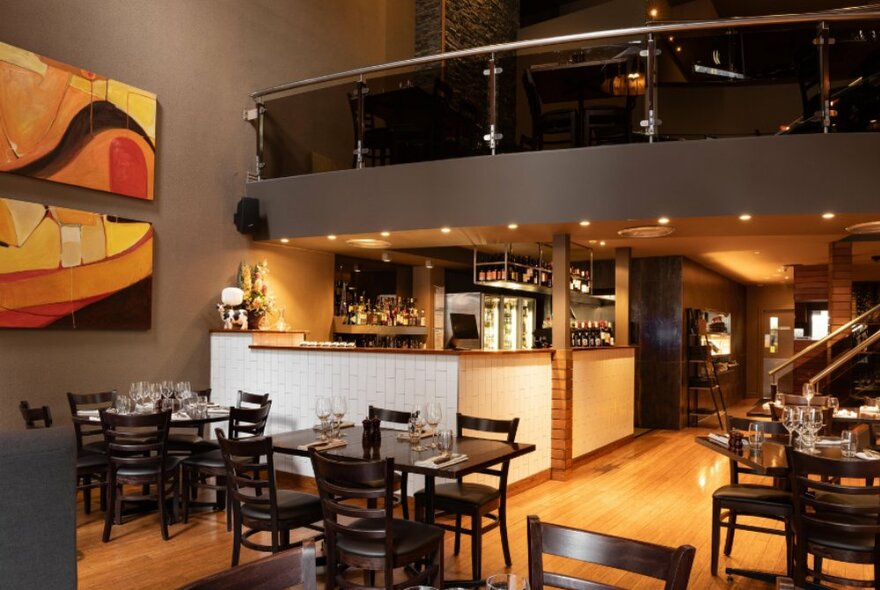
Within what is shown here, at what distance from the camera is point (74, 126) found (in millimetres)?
6266

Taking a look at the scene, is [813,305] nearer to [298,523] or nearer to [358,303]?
[358,303]

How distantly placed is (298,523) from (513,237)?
4.56 m

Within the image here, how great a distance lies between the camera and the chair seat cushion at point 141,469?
16.4ft

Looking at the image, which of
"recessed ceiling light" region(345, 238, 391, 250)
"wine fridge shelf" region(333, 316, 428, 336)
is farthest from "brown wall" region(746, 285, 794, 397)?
"recessed ceiling light" region(345, 238, 391, 250)

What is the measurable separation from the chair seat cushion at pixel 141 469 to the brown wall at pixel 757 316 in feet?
50.4

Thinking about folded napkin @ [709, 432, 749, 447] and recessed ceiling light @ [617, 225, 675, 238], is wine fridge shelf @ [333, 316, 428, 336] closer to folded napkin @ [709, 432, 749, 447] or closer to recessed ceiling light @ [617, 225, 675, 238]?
recessed ceiling light @ [617, 225, 675, 238]

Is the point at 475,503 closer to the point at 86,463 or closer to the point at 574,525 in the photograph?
the point at 574,525

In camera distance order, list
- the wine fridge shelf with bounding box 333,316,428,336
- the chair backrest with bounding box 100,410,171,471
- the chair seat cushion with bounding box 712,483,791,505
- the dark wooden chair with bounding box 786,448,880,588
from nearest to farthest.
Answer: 1. the dark wooden chair with bounding box 786,448,880,588
2. the chair seat cushion with bounding box 712,483,791,505
3. the chair backrest with bounding box 100,410,171,471
4. the wine fridge shelf with bounding box 333,316,428,336

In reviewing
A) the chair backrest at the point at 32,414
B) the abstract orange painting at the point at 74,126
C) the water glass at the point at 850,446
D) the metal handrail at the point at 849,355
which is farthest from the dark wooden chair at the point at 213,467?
the metal handrail at the point at 849,355

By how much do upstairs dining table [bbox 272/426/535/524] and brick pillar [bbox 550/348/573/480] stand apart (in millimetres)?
2793

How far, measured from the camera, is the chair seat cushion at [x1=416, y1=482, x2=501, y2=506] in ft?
13.4

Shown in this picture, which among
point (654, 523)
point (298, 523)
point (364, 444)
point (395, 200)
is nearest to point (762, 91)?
point (395, 200)

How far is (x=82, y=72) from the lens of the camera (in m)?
6.31

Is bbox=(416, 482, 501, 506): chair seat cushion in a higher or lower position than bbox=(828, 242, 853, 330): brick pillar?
lower
